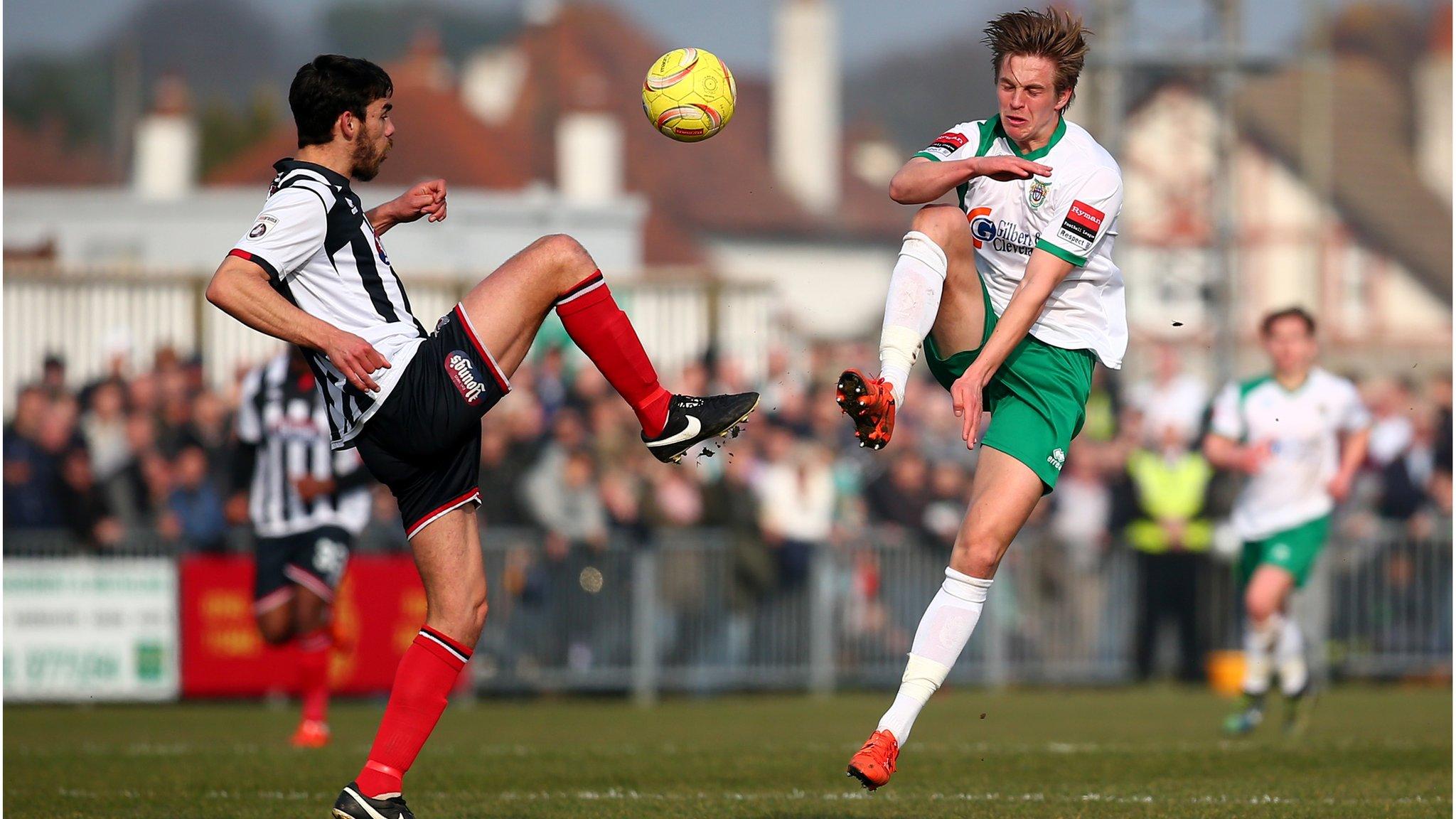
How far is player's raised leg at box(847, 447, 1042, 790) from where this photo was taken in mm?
7082

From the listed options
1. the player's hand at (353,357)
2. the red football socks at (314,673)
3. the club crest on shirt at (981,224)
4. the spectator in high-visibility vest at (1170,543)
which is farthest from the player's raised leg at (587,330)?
the spectator in high-visibility vest at (1170,543)

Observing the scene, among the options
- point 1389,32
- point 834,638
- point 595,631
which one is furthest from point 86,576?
point 1389,32

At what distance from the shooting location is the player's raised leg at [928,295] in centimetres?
713

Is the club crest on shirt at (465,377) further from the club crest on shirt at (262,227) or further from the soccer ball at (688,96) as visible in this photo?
the soccer ball at (688,96)

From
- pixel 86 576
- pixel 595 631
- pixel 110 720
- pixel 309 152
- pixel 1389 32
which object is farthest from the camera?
pixel 1389 32

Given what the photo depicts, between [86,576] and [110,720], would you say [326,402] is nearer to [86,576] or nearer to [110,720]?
[110,720]

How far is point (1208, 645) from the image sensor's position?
17.2 meters

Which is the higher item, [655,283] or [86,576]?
[655,283]

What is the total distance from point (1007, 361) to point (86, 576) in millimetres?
9351

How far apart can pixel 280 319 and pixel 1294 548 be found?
768cm

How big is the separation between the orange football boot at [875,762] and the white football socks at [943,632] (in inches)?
12.9

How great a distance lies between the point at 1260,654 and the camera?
1216 centimetres

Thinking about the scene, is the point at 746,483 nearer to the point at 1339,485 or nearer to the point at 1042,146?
the point at 1339,485

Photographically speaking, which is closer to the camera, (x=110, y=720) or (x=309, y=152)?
(x=309, y=152)
